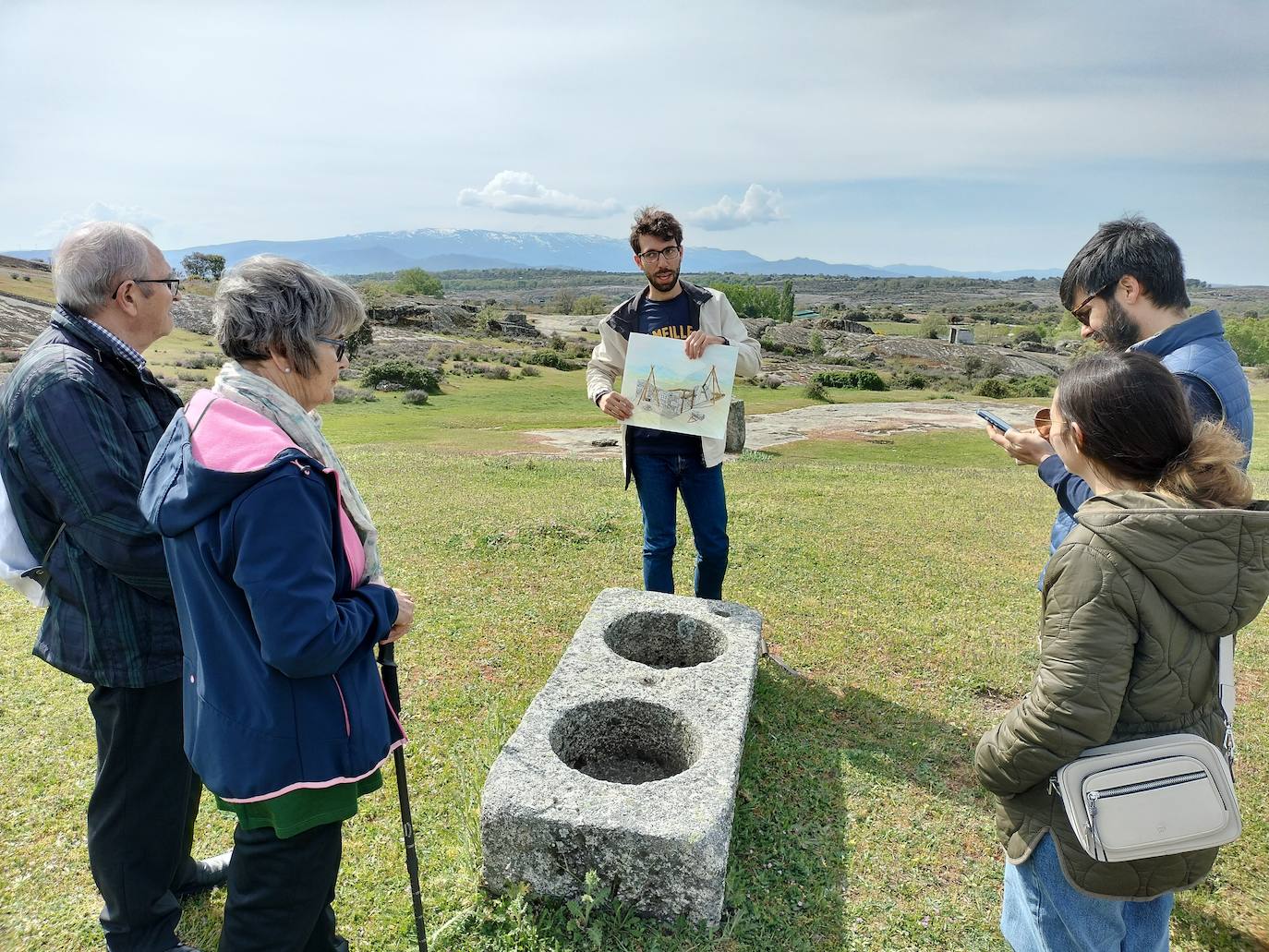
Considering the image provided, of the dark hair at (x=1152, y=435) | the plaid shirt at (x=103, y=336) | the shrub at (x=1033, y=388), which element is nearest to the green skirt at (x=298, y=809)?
the plaid shirt at (x=103, y=336)

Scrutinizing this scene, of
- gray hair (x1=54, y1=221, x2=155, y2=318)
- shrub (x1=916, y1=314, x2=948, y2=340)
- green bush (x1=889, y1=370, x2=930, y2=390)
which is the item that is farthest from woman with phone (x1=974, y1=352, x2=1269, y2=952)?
shrub (x1=916, y1=314, x2=948, y2=340)

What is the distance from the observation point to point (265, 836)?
2.09 meters

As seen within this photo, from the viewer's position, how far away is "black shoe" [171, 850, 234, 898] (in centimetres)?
306

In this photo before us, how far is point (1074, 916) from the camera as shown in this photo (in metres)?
2.30

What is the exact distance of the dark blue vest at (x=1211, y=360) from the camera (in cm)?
269

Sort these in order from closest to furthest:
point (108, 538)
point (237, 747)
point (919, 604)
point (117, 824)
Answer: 1. point (237, 747)
2. point (108, 538)
3. point (117, 824)
4. point (919, 604)

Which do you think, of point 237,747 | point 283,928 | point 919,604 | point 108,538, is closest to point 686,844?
point 283,928

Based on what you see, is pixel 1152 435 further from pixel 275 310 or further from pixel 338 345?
pixel 275 310

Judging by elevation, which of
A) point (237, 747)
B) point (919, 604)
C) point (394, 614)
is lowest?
point (919, 604)

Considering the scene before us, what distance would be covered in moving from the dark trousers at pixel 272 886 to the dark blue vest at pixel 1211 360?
3117 millimetres

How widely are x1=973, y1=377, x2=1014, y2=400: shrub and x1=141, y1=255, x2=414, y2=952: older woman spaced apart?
40158 mm

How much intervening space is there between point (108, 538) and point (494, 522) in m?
6.09

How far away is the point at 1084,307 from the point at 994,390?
4067 cm

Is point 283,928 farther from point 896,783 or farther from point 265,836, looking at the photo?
point 896,783
